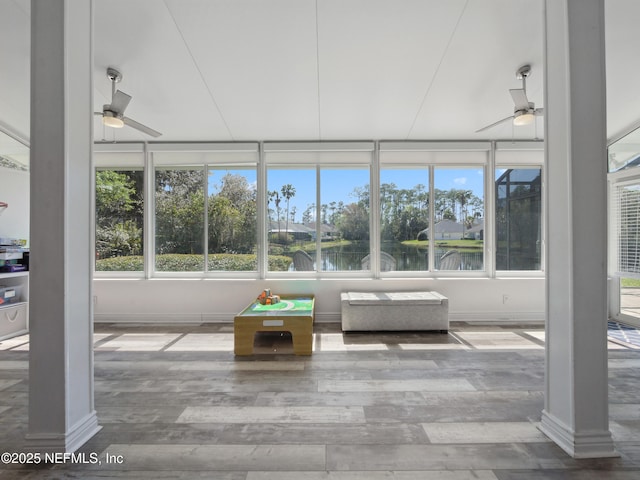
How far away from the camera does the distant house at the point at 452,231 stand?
16.0 feet

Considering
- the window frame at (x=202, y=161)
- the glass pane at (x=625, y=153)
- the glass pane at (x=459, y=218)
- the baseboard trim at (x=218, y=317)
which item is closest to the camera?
the glass pane at (x=625, y=153)

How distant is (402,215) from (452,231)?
0.82m

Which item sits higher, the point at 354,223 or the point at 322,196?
the point at 322,196

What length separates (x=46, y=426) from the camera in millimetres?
1708

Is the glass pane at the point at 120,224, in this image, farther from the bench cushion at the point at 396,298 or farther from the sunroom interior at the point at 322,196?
the bench cushion at the point at 396,298

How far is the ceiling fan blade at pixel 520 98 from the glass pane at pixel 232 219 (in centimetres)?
344

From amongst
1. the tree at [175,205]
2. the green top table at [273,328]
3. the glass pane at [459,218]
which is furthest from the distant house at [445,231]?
the tree at [175,205]

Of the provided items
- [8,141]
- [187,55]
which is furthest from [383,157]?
[8,141]

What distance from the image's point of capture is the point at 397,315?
4020mm

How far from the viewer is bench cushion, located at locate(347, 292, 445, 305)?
403cm

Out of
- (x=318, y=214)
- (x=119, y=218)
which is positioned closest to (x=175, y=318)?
(x=119, y=218)

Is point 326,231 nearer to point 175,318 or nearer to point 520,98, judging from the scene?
point 175,318

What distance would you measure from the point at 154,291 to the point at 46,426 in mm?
3078

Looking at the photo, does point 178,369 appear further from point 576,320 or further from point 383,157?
point 383,157
